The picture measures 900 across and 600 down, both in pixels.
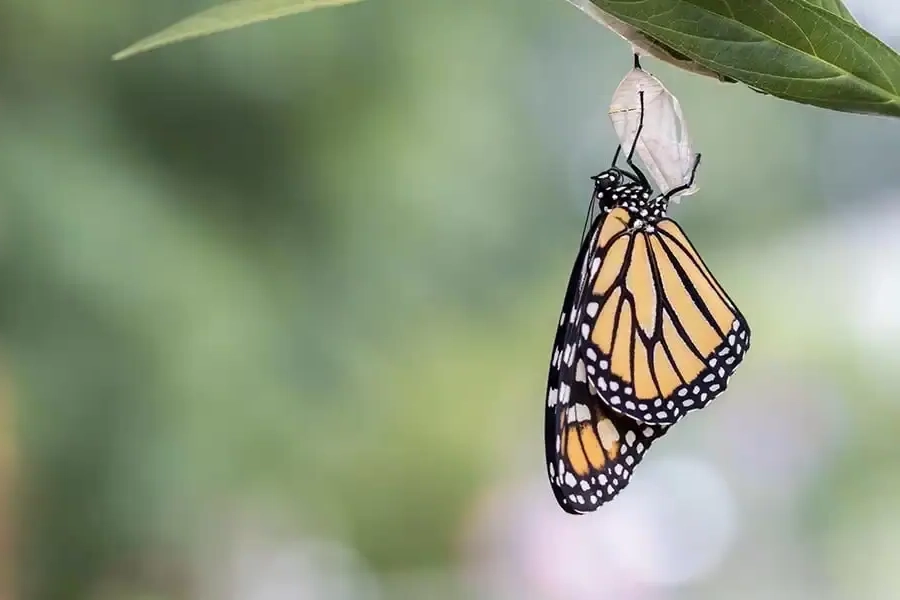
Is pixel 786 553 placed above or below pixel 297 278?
below

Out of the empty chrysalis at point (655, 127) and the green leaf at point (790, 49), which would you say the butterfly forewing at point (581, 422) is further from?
the green leaf at point (790, 49)

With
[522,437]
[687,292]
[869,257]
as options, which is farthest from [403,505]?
[869,257]

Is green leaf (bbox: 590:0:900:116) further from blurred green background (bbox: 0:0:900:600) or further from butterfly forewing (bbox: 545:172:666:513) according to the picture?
blurred green background (bbox: 0:0:900:600)

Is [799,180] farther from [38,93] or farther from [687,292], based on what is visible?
[38,93]

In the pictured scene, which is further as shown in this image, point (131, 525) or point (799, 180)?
point (799, 180)

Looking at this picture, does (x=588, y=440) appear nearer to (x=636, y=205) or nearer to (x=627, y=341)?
(x=627, y=341)

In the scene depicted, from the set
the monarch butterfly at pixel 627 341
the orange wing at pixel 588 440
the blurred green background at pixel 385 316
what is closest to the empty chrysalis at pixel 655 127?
the monarch butterfly at pixel 627 341

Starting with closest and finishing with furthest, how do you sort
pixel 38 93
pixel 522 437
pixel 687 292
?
pixel 687 292 < pixel 38 93 < pixel 522 437
